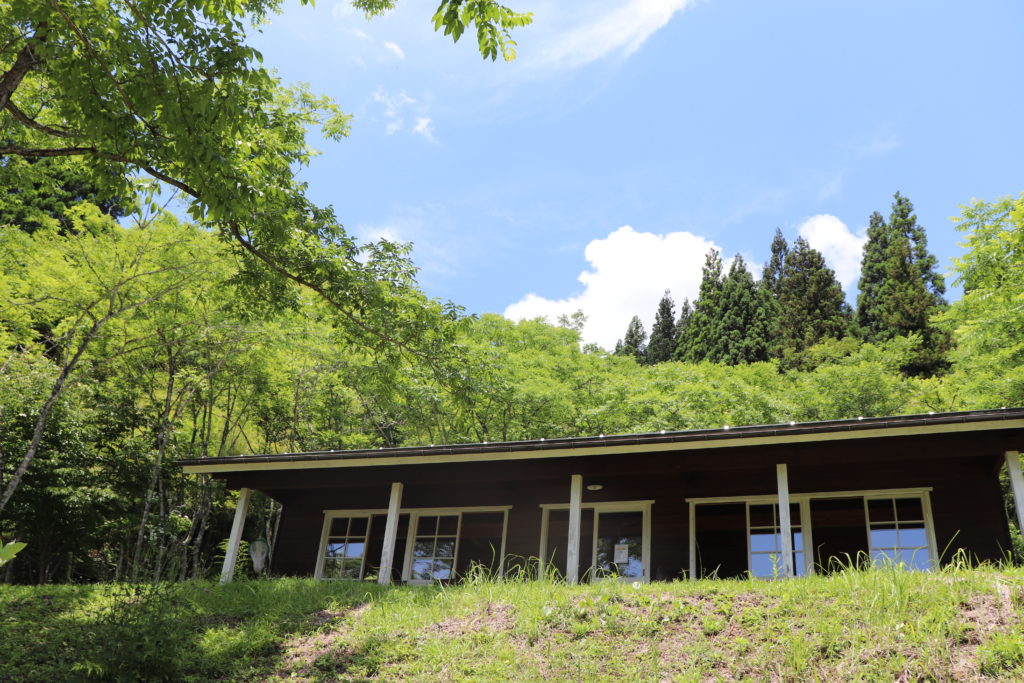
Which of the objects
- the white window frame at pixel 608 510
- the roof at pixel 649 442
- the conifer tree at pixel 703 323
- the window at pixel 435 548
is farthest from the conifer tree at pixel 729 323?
the roof at pixel 649 442

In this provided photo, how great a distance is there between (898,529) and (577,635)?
6.41m

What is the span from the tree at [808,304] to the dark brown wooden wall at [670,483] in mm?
23209

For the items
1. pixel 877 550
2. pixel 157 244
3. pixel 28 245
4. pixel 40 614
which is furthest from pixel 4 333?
pixel 877 550

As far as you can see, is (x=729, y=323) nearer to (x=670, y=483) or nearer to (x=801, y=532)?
(x=670, y=483)

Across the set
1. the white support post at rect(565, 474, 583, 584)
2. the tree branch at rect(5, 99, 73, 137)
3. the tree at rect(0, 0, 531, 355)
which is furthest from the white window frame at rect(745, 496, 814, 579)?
the tree branch at rect(5, 99, 73, 137)

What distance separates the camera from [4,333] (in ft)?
54.5

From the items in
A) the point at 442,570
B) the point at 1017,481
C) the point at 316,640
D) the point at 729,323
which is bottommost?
the point at 316,640

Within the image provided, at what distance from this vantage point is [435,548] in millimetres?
14156

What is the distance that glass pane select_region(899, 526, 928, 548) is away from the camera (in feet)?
37.3

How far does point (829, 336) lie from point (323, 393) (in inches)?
956

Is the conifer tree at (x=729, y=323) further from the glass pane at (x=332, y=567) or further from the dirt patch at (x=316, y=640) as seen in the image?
the dirt patch at (x=316, y=640)

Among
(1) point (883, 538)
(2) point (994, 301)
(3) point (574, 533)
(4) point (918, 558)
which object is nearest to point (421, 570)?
(3) point (574, 533)

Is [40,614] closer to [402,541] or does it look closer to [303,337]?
[402,541]

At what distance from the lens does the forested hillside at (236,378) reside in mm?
14164
